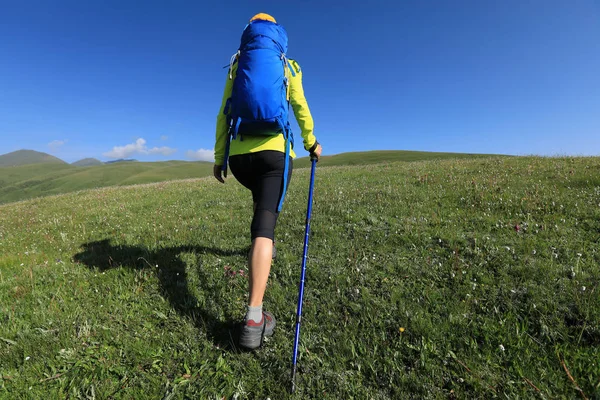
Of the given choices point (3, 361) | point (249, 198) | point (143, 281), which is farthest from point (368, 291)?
point (249, 198)

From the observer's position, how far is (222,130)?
173 inches

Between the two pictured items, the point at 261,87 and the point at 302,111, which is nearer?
the point at 261,87

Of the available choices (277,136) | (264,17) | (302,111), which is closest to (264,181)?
(277,136)

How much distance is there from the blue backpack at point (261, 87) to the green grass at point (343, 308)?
2.31 meters

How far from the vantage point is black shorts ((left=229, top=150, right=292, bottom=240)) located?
3.82 metres

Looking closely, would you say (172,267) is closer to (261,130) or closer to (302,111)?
(261,130)

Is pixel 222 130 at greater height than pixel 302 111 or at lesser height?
lesser

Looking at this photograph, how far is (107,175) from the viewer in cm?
16375

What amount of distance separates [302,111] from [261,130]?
74 cm

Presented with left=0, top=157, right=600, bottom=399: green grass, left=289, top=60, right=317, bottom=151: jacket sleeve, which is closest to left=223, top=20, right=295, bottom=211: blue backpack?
left=289, top=60, right=317, bottom=151: jacket sleeve

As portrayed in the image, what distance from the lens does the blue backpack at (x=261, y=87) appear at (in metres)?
3.57

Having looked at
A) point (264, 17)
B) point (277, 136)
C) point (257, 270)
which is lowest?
point (257, 270)

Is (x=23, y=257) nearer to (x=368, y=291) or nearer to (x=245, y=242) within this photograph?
(x=245, y=242)

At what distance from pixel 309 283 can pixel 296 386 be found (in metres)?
1.98
